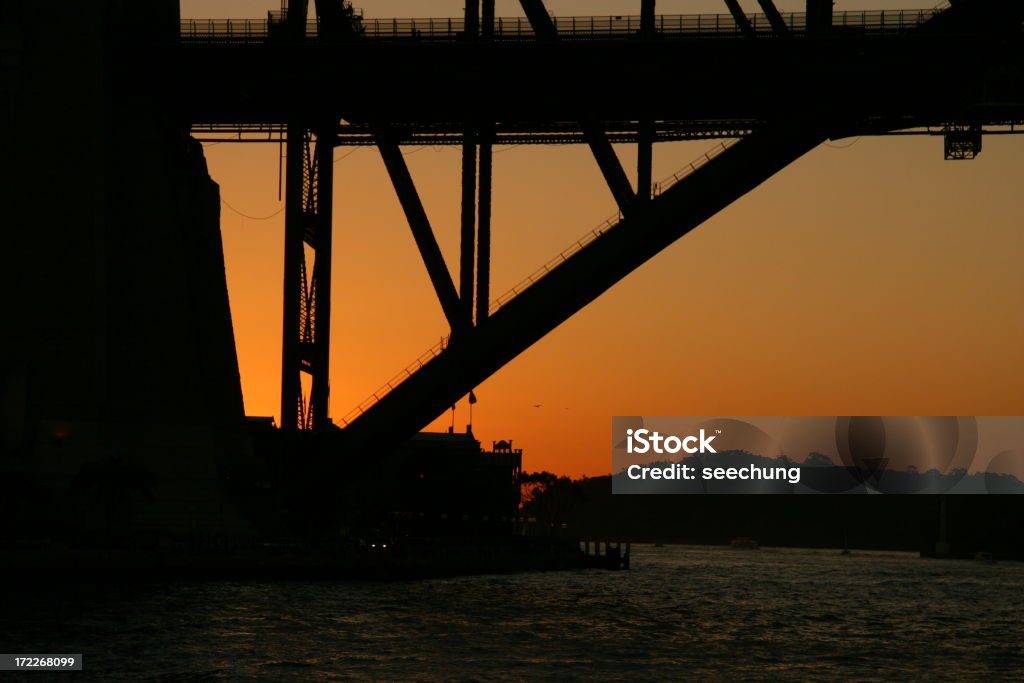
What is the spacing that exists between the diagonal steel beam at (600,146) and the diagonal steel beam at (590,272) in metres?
0.81

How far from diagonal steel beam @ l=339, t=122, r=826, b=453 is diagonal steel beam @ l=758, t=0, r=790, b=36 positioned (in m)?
3.97

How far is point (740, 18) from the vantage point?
2377 inches

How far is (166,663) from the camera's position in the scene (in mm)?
40250

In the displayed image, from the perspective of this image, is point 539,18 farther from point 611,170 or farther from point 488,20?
point 611,170

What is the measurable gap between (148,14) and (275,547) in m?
20.9

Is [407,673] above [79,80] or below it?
below

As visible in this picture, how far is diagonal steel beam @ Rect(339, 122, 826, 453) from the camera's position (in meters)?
58.6

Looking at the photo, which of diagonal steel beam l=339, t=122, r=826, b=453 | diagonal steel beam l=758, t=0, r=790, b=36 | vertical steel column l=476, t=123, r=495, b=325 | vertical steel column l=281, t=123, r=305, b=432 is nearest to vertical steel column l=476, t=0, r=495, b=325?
vertical steel column l=476, t=123, r=495, b=325

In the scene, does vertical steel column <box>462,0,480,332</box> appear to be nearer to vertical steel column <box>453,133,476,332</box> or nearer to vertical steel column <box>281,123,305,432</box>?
vertical steel column <box>453,133,476,332</box>

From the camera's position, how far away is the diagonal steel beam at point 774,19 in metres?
60.8

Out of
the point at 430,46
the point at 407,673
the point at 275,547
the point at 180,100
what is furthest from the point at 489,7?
the point at 407,673

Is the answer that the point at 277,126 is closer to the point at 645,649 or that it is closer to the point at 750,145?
the point at 750,145

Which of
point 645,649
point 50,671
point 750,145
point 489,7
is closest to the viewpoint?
point 50,671

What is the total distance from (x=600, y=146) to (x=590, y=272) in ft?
16.4
